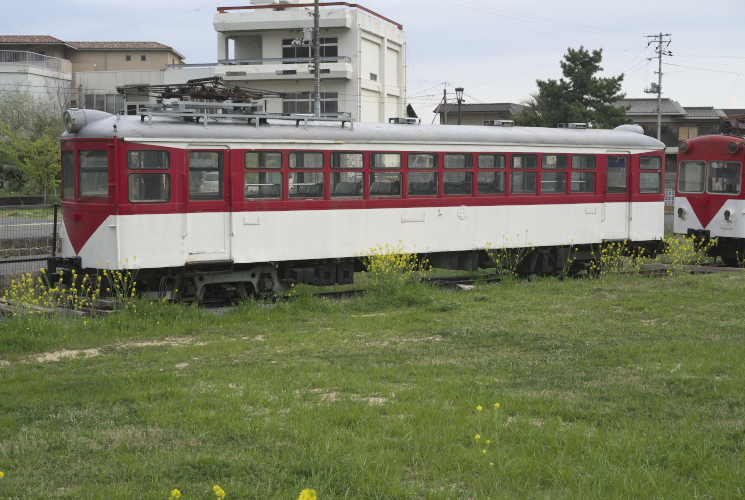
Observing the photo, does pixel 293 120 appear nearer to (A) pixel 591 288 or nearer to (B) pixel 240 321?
(B) pixel 240 321

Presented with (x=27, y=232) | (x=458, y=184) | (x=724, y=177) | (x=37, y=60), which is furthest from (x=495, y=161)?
(x=37, y=60)

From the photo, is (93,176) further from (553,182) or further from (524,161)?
(553,182)

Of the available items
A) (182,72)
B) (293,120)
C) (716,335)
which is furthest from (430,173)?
(182,72)

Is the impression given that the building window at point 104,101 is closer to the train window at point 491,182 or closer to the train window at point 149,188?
the train window at point 491,182

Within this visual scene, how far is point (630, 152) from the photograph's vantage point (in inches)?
730

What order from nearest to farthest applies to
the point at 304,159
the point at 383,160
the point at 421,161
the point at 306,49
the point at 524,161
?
the point at 304,159, the point at 383,160, the point at 421,161, the point at 524,161, the point at 306,49

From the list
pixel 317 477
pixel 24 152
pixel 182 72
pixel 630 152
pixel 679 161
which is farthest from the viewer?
pixel 182 72

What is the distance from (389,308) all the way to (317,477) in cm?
776

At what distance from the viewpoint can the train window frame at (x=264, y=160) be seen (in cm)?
1357

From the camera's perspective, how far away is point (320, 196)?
47.2 ft

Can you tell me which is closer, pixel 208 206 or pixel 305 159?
pixel 208 206

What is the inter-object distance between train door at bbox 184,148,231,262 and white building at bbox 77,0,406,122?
30.6 meters

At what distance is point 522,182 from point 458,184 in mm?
1676

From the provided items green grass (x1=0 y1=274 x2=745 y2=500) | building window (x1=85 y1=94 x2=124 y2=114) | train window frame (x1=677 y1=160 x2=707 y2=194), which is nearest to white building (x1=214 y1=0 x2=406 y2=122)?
building window (x1=85 y1=94 x2=124 y2=114)
